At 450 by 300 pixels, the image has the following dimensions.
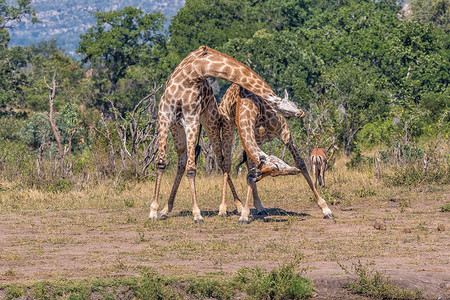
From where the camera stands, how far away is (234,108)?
1145 cm

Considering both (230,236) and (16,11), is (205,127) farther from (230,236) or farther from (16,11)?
(16,11)

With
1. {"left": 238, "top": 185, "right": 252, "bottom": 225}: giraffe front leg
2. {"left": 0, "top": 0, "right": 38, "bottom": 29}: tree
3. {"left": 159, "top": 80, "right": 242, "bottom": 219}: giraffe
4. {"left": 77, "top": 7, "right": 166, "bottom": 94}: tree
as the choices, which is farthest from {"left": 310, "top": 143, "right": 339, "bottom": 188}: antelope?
{"left": 77, "top": 7, "right": 166, "bottom": 94}: tree

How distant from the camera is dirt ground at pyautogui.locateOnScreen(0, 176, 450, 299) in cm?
739

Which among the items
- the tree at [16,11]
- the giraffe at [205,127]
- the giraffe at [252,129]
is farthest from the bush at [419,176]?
the tree at [16,11]

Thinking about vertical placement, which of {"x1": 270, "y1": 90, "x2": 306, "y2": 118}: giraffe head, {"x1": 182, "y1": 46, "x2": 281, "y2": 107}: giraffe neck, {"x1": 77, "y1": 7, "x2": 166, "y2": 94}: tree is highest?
{"x1": 77, "y1": 7, "x2": 166, "y2": 94}: tree

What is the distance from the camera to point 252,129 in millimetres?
10578

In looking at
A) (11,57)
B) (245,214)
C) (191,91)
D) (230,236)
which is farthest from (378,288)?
(11,57)

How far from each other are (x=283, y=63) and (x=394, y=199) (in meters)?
23.1

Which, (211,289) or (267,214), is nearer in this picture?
(211,289)

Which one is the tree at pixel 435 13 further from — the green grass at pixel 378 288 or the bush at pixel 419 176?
the green grass at pixel 378 288

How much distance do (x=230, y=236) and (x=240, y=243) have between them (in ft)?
2.17

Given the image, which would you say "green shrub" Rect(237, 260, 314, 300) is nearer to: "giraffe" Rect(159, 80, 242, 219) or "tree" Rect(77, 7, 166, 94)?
"giraffe" Rect(159, 80, 242, 219)

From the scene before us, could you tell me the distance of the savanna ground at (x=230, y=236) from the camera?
7.44m

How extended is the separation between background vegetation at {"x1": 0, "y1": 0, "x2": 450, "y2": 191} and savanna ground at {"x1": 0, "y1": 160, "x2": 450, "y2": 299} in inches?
59.3
